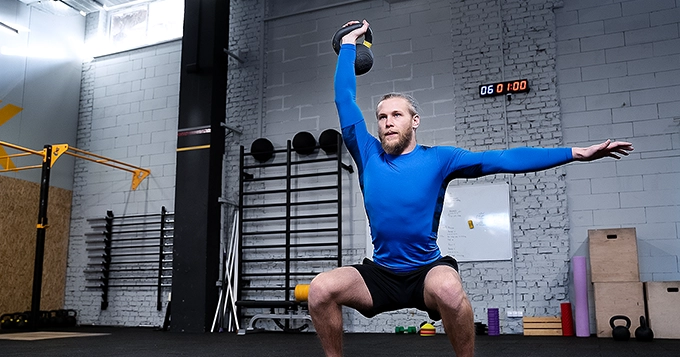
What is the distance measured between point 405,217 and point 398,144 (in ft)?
0.88

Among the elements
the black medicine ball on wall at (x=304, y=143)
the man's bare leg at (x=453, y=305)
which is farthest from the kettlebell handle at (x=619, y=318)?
the man's bare leg at (x=453, y=305)

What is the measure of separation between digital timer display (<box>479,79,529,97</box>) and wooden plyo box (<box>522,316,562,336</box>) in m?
2.24

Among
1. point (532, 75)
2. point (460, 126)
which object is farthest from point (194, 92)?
point (532, 75)

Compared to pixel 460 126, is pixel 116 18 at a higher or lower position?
higher

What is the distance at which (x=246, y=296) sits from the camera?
689cm

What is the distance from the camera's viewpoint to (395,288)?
204 cm

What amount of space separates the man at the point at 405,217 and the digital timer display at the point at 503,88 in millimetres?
4215

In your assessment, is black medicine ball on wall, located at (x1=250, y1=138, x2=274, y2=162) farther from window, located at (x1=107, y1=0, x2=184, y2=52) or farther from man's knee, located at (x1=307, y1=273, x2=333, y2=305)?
man's knee, located at (x1=307, y1=273, x2=333, y2=305)

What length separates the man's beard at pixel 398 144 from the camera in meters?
2.15

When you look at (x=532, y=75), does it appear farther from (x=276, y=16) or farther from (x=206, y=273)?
(x=206, y=273)

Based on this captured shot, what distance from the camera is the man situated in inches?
76.9

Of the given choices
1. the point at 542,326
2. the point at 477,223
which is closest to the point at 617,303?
the point at 542,326

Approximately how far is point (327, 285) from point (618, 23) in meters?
5.24

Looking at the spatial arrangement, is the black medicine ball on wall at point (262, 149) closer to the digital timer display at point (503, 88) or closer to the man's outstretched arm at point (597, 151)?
the digital timer display at point (503, 88)
